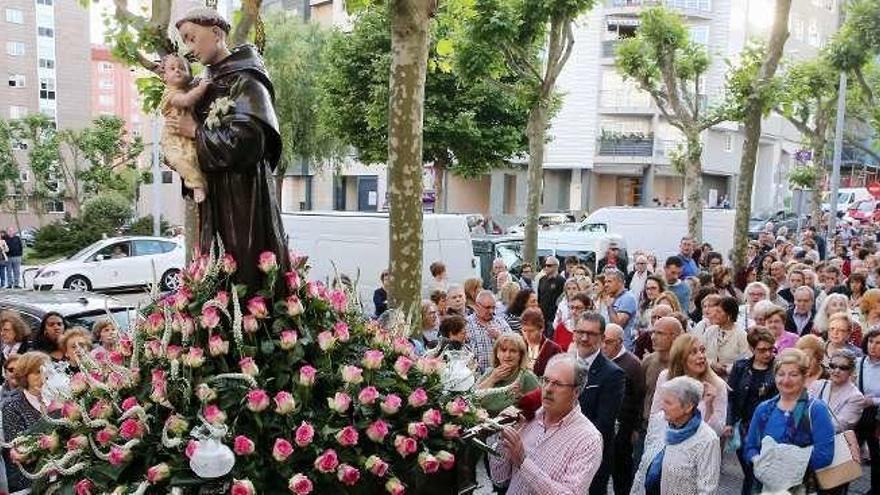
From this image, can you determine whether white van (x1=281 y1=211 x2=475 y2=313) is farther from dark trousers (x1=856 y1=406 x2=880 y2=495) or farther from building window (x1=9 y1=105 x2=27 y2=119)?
building window (x1=9 y1=105 x2=27 y2=119)

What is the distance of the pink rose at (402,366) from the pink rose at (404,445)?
11.7 inches

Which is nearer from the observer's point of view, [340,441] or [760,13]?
[340,441]

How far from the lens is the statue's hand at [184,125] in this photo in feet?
10.7

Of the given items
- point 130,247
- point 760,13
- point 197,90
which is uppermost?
point 760,13

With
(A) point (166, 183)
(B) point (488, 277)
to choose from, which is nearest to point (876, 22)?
(B) point (488, 277)

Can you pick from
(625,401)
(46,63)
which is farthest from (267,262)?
(46,63)

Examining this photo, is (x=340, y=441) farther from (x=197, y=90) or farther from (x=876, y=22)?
(x=876, y=22)

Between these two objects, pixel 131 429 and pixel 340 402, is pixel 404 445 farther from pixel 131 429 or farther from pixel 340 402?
pixel 131 429

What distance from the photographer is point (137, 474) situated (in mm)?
2984

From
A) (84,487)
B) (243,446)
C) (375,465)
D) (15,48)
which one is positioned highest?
(15,48)

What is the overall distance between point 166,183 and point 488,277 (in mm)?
43363

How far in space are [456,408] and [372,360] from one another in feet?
1.35

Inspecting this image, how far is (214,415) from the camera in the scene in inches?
114

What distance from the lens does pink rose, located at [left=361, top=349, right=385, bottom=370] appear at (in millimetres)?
3243
